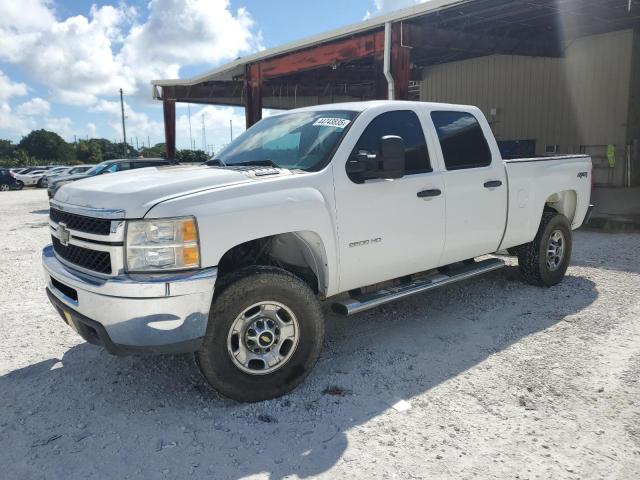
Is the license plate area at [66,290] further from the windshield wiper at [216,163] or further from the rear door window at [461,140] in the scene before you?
the rear door window at [461,140]

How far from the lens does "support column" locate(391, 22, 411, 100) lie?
1198 centimetres

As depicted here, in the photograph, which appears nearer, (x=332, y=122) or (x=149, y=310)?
(x=149, y=310)

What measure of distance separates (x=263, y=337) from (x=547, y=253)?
3875 mm

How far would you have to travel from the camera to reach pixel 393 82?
11852mm

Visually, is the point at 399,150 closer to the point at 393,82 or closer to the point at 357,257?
the point at 357,257

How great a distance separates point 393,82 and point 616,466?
10383 mm

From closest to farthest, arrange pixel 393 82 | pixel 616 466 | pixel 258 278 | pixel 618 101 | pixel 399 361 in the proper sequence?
pixel 616 466 → pixel 258 278 → pixel 399 361 → pixel 393 82 → pixel 618 101

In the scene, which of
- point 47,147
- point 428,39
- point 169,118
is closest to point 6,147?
point 47,147

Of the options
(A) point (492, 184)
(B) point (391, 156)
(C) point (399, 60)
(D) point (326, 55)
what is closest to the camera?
(B) point (391, 156)

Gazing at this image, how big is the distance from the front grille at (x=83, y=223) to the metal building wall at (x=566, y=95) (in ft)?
55.3

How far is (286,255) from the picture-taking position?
12.9 ft

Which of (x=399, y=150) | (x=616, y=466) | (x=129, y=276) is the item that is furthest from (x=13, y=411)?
(x=616, y=466)

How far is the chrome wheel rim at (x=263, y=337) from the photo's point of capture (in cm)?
329

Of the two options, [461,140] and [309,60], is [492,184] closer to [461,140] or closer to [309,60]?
[461,140]
